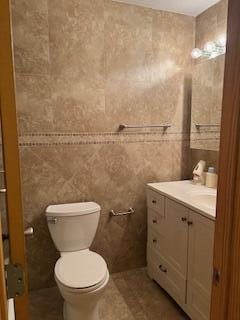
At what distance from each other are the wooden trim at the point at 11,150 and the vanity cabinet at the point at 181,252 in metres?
1.14

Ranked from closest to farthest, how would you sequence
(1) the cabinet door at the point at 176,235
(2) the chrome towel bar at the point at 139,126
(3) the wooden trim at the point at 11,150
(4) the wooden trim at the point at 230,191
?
(3) the wooden trim at the point at 11,150
(4) the wooden trim at the point at 230,191
(1) the cabinet door at the point at 176,235
(2) the chrome towel bar at the point at 139,126

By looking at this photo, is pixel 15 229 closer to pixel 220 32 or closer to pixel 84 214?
pixel 84 214

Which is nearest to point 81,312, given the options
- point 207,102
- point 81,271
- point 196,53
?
point 81,271

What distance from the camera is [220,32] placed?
6.76ft

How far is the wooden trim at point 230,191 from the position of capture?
0.69 m

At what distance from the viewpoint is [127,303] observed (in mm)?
1950

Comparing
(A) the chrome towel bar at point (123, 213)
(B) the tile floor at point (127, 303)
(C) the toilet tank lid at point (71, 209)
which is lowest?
(B) the tile floor at point (127, 303)

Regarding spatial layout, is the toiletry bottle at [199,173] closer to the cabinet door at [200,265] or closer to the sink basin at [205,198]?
the sink basin at [205,198]

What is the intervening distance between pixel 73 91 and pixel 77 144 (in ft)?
1.40

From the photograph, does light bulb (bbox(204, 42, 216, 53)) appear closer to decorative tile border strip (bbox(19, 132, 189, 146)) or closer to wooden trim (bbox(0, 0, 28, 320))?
decorative tile border strip (bbox(19, 132, 189, 146))

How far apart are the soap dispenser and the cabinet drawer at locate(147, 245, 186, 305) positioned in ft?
2.38

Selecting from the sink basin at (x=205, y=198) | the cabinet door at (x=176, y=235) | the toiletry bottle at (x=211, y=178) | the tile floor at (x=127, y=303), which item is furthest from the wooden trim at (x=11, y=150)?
the toiletry bottle at (x=211, y=178)

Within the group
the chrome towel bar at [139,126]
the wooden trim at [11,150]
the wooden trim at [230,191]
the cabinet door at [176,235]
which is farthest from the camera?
the chrome towel bar at [139,126]

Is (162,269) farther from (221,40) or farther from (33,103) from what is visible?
(221,40)
